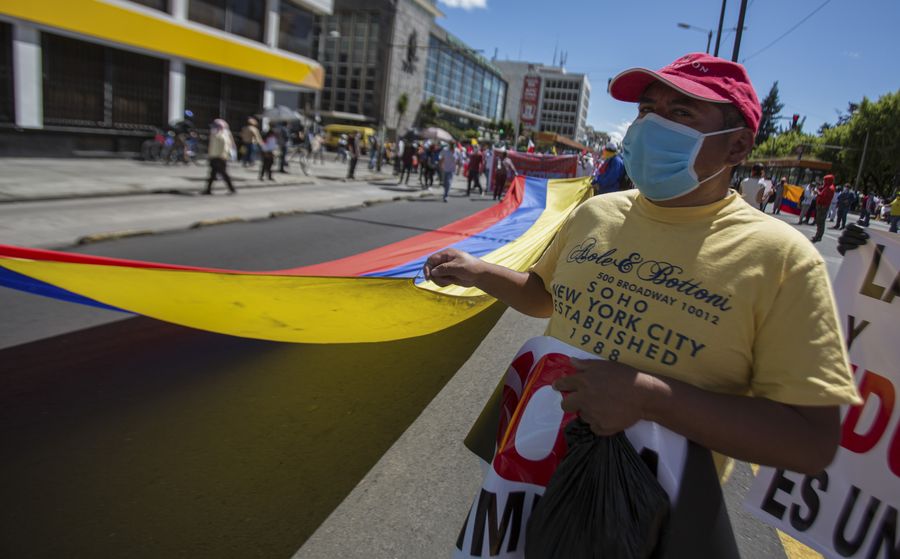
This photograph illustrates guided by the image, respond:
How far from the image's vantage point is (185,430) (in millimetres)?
3180

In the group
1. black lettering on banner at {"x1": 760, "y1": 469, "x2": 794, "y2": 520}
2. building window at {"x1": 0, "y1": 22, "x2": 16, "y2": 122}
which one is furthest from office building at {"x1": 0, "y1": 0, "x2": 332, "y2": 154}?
black lettering on banner at {"x1": 760, "y1": 469, "x2": 794, "y2": 520}

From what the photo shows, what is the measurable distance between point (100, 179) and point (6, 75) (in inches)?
204

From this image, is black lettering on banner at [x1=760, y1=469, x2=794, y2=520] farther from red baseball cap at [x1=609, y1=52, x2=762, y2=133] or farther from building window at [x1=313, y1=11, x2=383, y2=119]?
building window at [x1=313, y1=11, x2=383, y2=119]

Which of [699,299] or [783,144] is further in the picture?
[783,144]

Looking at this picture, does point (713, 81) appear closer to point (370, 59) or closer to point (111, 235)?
point (111, 235)

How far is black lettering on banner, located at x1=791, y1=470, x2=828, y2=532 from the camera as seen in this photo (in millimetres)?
2164

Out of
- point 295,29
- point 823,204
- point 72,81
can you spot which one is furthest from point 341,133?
point 823,204

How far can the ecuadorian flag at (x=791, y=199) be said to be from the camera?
26609mm

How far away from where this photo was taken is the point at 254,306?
3.17m

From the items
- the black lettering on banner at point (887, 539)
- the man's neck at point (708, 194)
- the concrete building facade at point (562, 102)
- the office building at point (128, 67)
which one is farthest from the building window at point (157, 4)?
the concrete building facade at point (562, 102)

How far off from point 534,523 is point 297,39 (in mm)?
31170

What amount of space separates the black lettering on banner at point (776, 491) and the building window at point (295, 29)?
29.5 meters

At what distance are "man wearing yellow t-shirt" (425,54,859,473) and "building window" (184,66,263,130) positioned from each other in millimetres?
24459

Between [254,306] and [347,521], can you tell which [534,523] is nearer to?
[347,521]
